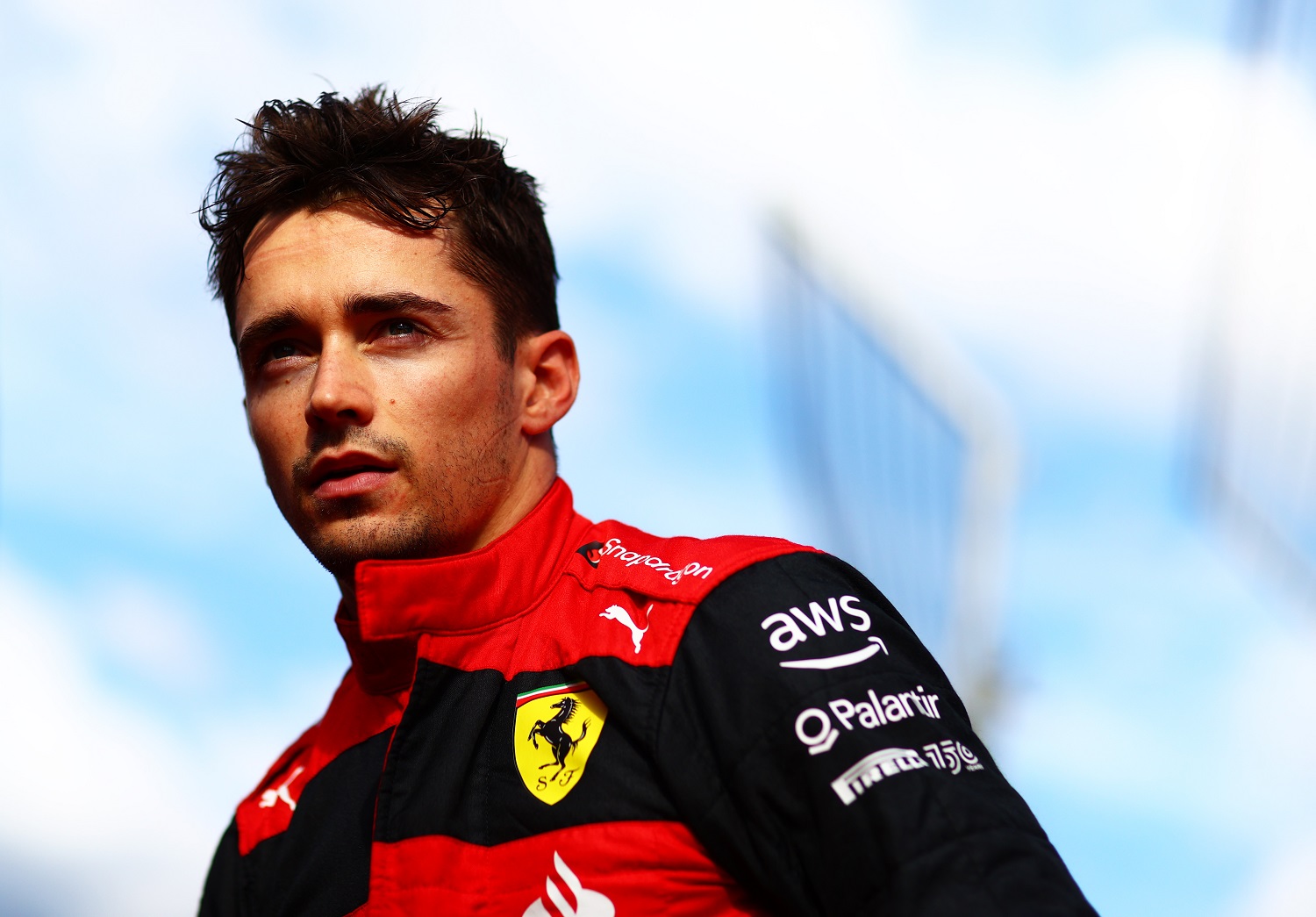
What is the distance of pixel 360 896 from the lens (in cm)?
246

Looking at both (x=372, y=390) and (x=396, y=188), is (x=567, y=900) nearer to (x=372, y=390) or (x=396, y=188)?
(x=372, y=390)

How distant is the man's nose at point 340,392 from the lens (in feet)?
8.45

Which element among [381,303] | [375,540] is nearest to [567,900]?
[375,540]

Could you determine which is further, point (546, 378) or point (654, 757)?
point (546, 378)

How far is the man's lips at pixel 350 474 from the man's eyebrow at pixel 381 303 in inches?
13.4

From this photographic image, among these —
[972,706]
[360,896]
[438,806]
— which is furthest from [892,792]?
[972,706]

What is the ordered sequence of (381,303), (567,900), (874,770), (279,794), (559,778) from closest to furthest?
(874,770), (567,900), (559,778), (381,303), (279,794)

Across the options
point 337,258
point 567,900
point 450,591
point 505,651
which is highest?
point 337,258

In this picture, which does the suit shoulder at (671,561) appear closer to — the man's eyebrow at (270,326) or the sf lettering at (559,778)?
the sf lettering at (559,778)

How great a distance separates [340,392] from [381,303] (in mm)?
244

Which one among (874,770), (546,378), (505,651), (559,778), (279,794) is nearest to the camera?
(874,770)

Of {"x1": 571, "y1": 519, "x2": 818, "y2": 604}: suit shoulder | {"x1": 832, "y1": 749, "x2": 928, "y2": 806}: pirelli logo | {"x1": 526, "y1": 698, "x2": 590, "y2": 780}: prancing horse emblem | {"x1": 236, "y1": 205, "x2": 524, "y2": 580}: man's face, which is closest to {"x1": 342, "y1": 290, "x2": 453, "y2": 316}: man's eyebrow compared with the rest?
{"x1": 236, "y1": 205, "x2": 524, "y2": 580}: man's face

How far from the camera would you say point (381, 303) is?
2.69 meters

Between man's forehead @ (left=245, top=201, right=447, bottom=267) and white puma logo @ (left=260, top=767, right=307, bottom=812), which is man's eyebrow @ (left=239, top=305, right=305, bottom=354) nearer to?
man's forehead @ (left=245, top=201, right=447, bottom=267)
